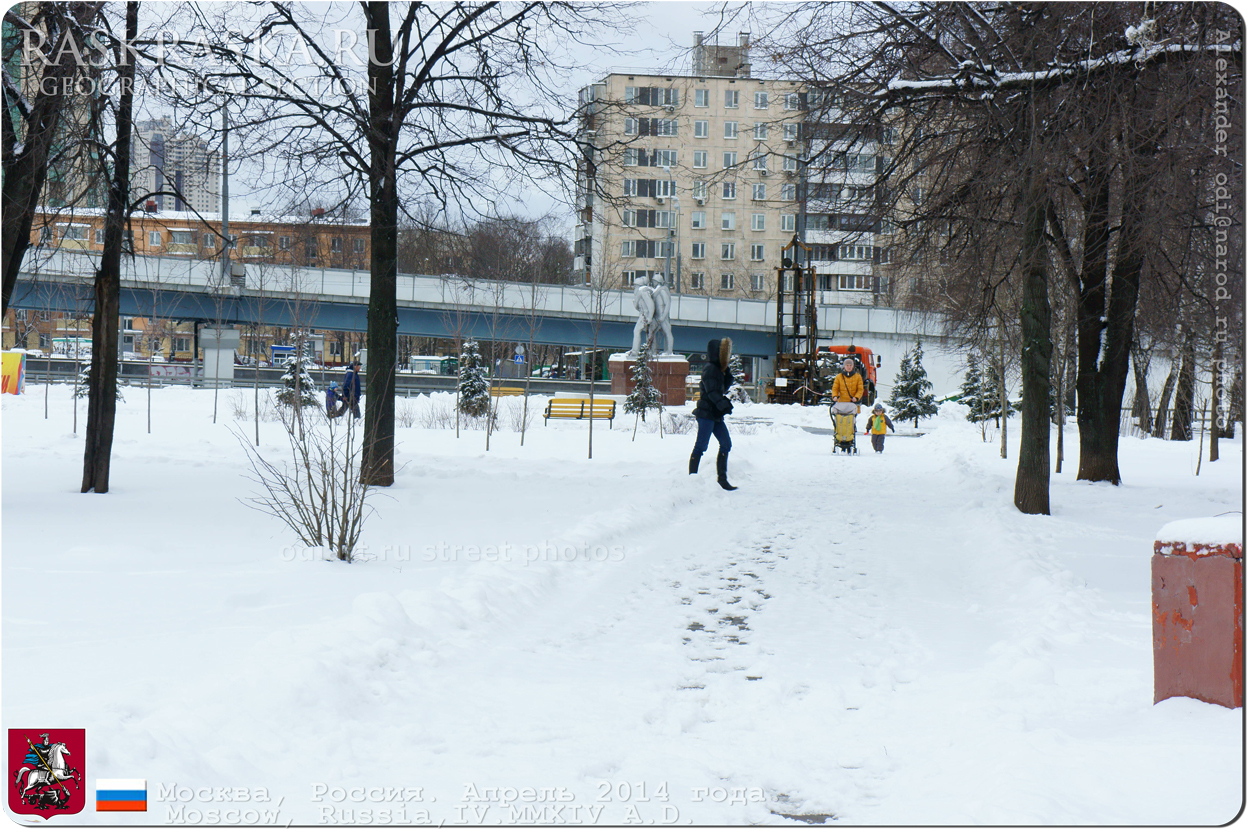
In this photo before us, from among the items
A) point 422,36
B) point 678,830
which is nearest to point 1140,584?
point 678,830

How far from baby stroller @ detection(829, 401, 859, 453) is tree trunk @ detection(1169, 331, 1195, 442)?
5947 mm

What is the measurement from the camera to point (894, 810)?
3502 mm

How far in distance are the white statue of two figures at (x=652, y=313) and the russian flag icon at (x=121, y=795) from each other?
35.6 meters

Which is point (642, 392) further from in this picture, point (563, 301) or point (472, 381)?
point (563, 301)

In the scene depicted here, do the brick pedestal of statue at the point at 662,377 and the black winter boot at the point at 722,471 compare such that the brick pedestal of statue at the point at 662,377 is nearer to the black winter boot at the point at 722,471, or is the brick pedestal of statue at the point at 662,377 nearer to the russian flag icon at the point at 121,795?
the black winter boot at the point at 722,471

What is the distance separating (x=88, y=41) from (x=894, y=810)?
32.0 feet

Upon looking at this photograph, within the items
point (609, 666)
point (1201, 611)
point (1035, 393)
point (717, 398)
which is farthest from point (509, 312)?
point (1201, 611)

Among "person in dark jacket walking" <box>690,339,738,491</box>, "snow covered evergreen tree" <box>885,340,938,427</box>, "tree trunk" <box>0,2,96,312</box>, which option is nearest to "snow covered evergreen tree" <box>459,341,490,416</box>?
"snow covered evergreen tree" <box>885,340,938,427</box>

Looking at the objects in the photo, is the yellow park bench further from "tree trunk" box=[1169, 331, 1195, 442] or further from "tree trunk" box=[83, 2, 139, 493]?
"tree trunk" box=[83, 2, 139, 493]

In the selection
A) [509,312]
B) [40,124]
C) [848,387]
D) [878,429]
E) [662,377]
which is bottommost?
[878,429]

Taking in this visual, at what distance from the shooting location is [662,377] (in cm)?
3738

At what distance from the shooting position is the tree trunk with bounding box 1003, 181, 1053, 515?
37.1ft

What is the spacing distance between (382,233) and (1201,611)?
10.4m

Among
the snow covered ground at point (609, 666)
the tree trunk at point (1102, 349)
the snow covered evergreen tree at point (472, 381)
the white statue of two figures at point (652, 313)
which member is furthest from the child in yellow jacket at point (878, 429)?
the white statue of two figures at point (652, 313)
